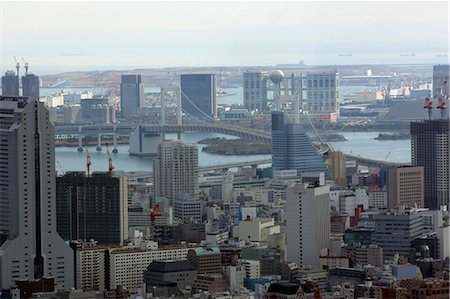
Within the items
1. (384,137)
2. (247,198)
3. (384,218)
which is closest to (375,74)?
(384,137)

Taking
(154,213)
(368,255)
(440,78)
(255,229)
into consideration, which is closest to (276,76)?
(440,78)

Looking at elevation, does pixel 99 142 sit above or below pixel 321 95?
below

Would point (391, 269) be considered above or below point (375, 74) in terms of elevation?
below

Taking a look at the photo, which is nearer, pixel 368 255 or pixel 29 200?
pixel 29 200

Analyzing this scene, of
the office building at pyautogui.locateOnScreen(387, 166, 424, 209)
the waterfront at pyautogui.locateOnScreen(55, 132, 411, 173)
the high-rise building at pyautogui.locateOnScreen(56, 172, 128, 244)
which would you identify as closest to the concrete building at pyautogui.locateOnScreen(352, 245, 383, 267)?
the high-rise building at pyautogui.locateOnScreen(56, 172, 128, 244)

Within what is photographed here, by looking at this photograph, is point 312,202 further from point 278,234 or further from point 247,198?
point 247,198

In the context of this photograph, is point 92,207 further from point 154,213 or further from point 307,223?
point 307,223
